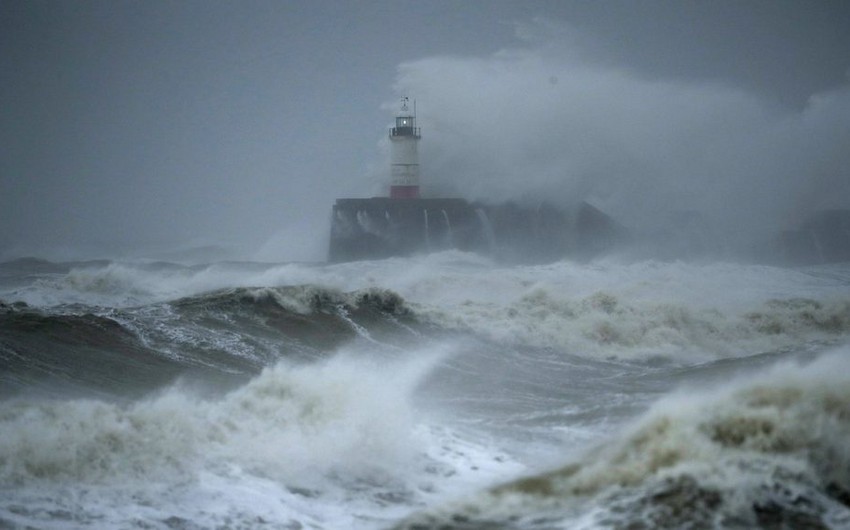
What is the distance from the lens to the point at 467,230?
37.6 meters

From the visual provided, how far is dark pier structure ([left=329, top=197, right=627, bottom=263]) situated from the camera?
35875mm

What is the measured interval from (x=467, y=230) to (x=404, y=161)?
13.2ft

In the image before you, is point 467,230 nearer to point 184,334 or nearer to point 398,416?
point 184,334

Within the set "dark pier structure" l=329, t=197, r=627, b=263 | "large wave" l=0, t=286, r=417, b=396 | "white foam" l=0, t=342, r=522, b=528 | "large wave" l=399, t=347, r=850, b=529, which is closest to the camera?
"large wave" l=399, t=347, r=850, b=529

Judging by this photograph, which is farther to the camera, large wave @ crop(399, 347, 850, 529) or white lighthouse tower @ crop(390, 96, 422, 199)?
white lighthouse tower @ crop(390, 96, 422, 199)

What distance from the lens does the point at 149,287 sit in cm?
1986

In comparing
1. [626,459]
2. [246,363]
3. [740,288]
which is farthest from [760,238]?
[626,459]

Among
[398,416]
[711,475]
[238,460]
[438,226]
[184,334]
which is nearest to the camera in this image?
[711,475]

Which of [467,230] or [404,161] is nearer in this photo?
[404,161]

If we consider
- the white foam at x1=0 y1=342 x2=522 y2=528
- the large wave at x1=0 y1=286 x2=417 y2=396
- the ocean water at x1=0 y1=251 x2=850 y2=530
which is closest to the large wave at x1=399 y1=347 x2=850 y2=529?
the ocean water at x1=0 y1=251 x2=850 y2=530

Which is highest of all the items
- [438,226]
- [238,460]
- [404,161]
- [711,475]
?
[404,161]

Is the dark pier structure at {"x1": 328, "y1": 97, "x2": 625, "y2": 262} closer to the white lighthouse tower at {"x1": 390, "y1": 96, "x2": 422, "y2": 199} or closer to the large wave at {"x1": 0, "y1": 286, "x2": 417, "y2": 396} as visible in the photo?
the white lighthouse tower at {"x1": 390, "y1": 96, "x2": 422, "y2": 199}

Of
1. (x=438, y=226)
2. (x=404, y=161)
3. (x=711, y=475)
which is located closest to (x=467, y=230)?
(x=438, y=226)

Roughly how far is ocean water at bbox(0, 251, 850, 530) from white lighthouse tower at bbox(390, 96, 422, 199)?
1891 cm
